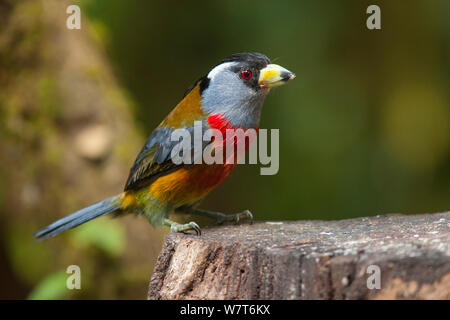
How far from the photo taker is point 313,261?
7.42 feet

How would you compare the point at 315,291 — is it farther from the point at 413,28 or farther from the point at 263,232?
the point at 413,28

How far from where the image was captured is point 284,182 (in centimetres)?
578

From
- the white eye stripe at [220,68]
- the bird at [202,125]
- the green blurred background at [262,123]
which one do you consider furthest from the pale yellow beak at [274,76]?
the green blurred background at [262,123]

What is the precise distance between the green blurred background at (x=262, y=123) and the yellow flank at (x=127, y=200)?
769 mm

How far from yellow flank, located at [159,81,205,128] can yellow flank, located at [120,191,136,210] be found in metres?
0.47

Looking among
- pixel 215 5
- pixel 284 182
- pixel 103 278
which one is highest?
pixel 215 5

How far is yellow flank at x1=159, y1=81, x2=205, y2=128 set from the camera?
11.8ft

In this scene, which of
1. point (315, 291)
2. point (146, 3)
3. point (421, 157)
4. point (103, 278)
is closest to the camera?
point (315, 291)

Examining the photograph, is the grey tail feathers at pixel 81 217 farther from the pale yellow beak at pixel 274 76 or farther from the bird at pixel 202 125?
the pale yellow beak at pixel 274 76

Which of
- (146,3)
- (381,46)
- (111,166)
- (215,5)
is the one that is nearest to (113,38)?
(146,3)

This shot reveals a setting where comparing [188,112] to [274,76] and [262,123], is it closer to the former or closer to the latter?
[274,76]

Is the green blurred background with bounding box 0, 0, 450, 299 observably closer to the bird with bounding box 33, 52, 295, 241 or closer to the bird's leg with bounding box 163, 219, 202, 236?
the bird with bounding box 33, 52, 295, 241

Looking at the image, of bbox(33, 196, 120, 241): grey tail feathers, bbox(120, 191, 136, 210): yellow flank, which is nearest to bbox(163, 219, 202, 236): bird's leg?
bbox(120, 191, 136, 210): yellow flank
